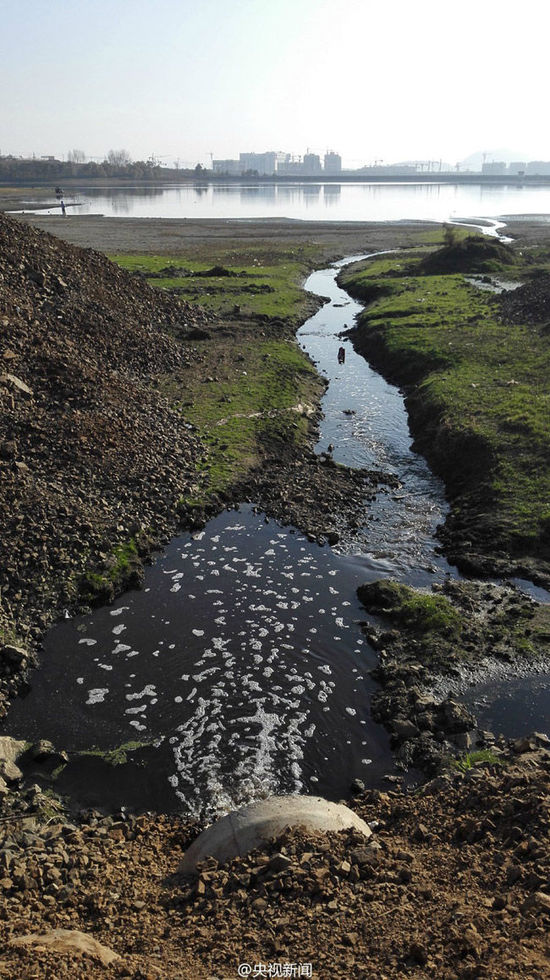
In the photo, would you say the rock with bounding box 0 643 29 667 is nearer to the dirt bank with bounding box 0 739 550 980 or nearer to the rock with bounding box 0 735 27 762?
the rock with bounding box 0 735 27 762

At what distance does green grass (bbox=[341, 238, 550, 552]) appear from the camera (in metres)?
25.2

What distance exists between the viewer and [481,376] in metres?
37.8

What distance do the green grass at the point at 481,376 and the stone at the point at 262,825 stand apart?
13.6 m

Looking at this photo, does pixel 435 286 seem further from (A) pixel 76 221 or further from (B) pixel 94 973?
(A) pixel 76 221

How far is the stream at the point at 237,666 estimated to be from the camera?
47.9 feet

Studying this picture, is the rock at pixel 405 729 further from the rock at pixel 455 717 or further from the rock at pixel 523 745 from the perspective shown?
the rock at pixel 523 745

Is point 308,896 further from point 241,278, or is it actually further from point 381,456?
point 241,278

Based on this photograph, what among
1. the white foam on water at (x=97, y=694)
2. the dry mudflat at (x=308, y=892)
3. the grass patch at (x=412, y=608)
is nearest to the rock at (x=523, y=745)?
the dry mudflat at (x=308, y=892)

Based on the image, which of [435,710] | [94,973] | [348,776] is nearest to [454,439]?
[435,710]

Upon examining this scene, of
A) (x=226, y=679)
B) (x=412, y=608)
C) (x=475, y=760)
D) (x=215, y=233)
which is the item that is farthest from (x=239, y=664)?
(x=215, y=233)

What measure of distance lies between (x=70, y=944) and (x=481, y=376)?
35.3 meters

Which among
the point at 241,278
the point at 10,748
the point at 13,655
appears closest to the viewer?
the point at 10,748

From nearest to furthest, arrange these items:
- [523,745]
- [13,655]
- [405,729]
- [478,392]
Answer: [523,745]
[405,729]
[13,655]
[478,392]

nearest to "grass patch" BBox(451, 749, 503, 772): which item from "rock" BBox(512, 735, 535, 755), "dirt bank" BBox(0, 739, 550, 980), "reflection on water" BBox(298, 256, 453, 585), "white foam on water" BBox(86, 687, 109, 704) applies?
"rock" BBox(512, 735, 535, 755)
